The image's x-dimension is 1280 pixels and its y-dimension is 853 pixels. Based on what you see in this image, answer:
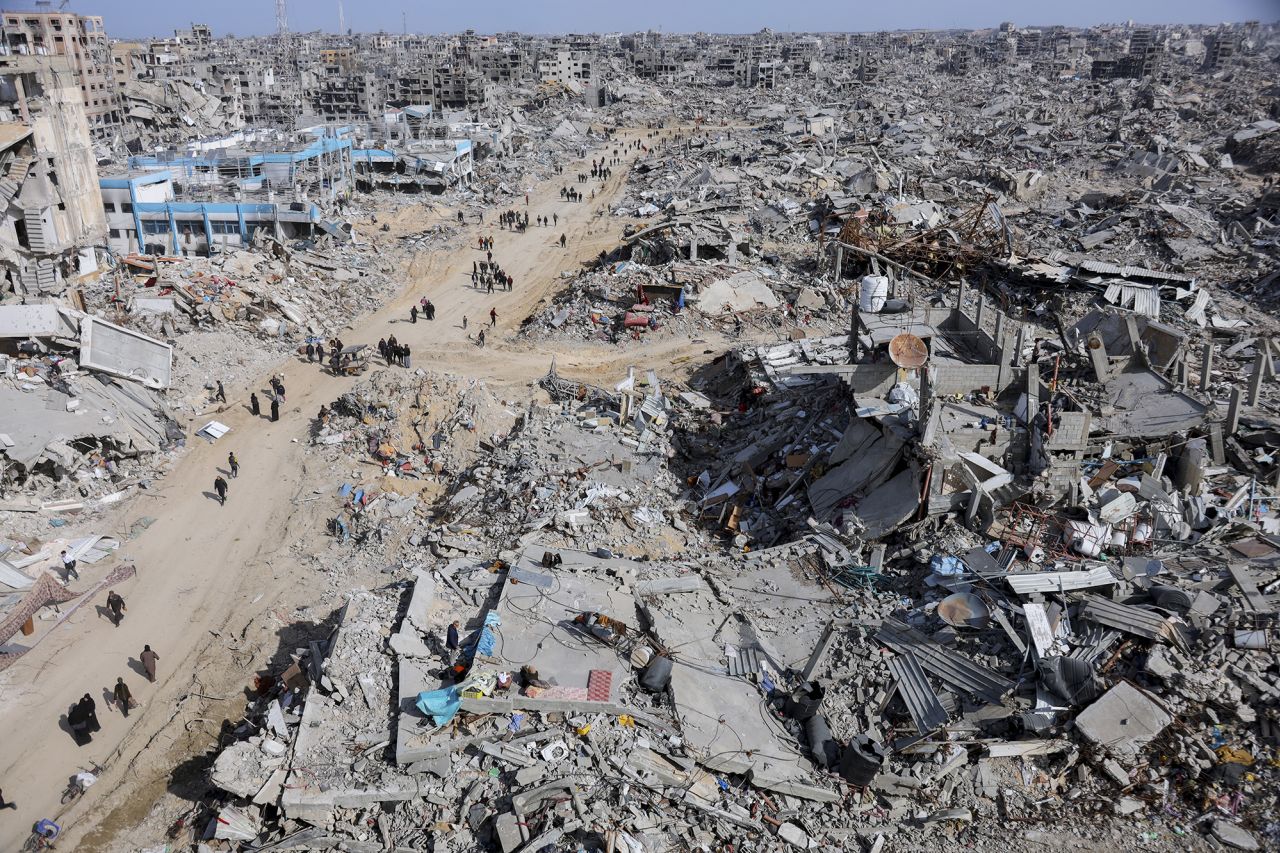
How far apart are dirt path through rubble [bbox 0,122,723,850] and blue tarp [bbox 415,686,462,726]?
167 inches

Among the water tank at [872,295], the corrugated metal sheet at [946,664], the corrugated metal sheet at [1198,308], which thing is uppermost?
the water tank at [872,295]

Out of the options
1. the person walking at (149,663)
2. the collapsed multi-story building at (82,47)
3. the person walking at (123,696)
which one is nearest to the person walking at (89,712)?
the person walking at (123,696)

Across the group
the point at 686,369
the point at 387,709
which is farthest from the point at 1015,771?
the point at 686,369

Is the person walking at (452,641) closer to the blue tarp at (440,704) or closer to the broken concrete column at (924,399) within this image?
the blue tarp at (440,704)

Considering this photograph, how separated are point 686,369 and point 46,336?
16.7m

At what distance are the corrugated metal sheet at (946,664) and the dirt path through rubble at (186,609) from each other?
395 inches

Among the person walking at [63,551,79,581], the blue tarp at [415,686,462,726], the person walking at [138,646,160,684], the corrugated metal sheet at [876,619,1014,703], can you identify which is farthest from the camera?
the person walking at [63,551,79,581]

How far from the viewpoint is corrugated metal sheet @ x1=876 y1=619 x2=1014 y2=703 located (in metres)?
11.2

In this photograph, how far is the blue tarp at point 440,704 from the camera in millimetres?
10691

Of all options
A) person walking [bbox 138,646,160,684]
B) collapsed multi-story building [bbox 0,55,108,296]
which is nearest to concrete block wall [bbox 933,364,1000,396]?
person walking [bbox 138,646,160,684]

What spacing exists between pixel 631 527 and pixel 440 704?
6.31 metres

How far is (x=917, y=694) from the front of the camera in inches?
447

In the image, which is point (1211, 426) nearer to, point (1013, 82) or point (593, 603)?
point (593, 603)

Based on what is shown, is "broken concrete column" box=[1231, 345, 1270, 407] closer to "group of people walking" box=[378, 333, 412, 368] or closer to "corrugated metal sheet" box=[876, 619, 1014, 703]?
"corrugated metal sheet" box=[876, 619, 1014, 703]
